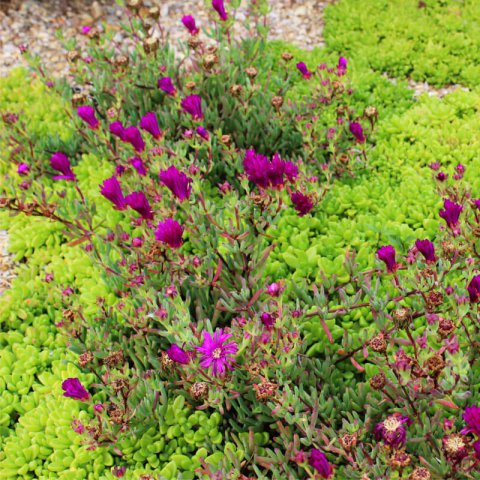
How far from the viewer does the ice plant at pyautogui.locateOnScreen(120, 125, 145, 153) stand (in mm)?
2871

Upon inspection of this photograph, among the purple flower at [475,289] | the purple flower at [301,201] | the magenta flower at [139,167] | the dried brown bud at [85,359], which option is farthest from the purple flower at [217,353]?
the magenta flower at [139,167]

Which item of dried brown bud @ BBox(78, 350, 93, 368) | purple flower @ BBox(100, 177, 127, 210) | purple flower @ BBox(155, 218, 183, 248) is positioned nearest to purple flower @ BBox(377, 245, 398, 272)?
purple flower @ BBox(155, 218, 183, 248)

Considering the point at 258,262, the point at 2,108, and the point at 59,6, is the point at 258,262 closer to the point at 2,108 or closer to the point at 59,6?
the point at 2,108

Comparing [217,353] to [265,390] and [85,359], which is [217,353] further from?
[85,359]

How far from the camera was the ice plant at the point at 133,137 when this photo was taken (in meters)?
2.87

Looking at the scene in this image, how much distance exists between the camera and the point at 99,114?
13.8 ft

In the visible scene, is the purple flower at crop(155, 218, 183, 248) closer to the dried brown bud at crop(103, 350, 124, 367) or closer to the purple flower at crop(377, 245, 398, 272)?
the dried brown bud at crop(103, 350, 124, 367)

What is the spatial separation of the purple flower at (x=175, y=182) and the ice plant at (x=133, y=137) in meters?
0.56

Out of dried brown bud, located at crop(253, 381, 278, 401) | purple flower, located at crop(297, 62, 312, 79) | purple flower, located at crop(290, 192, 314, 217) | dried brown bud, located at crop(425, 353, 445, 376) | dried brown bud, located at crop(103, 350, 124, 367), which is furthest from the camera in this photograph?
purple flower, located at crop(297, 62, 312, 79)

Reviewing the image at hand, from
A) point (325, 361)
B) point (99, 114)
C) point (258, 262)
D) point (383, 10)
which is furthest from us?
point (383, 10)

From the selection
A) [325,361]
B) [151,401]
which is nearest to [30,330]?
[151,401]

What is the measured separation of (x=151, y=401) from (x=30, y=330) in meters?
1.05

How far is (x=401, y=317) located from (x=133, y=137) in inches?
63.9

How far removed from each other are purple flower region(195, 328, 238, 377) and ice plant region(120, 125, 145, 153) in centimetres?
119
